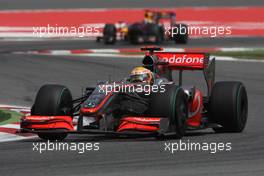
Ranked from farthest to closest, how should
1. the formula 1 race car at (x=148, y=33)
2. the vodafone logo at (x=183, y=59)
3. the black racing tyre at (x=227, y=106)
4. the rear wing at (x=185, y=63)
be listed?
1. the formula 1 race car at (x=148, y=33)
2. the vodafone logo at (x=183, y=59)
3. the rear wing at (x=185, y=63)
4. the black racing tyre at (x=227, y=106)

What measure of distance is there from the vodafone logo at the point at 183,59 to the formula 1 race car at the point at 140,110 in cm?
63

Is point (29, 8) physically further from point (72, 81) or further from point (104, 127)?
point (104, 127)

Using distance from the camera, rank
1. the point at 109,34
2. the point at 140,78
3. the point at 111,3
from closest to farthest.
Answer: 1. the point at 140,78
2. the point at 109,34
3. the point at 111,3

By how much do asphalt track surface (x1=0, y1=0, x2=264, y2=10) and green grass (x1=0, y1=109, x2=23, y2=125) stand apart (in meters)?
49.4

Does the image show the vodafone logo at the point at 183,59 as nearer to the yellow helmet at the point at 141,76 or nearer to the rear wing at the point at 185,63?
the rear wing at the point at 185,63

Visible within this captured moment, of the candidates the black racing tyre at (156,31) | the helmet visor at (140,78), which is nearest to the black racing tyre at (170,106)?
the helmet visor at (140,78)

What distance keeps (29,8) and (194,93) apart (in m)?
52.1

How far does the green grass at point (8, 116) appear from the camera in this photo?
14.7 meters

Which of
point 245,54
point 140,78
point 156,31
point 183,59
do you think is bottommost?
point 245,54

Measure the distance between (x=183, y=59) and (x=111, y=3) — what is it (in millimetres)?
54970

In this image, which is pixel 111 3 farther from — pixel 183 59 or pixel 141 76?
pixel 141 76

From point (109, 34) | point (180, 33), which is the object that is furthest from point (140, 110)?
point (109, 34)

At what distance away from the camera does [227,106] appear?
13.6 m

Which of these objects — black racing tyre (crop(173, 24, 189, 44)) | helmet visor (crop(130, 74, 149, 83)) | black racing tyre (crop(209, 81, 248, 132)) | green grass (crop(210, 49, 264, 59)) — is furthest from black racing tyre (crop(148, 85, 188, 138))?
black racing tyre (crop(173, 24, 189, 44))
